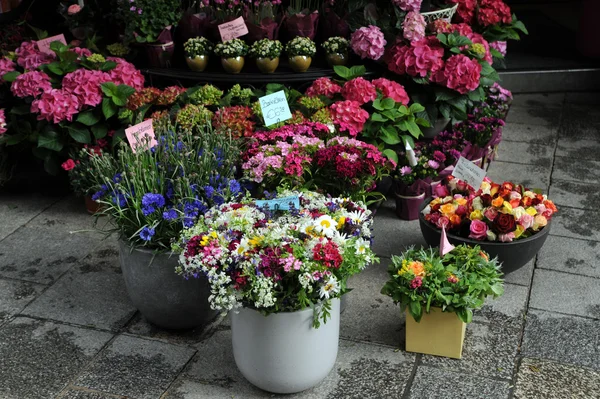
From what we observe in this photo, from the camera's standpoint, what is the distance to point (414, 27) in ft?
14.9

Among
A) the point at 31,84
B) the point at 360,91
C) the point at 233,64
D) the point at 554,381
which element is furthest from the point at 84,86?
the point at 554,381

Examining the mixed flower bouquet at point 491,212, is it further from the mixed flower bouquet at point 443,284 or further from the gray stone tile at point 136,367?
the gray stone tile at point 136,367

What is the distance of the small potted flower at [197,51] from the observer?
4652 millimetres

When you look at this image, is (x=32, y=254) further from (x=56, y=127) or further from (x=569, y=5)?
(x=569, y=5)

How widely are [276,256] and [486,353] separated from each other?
1.18m

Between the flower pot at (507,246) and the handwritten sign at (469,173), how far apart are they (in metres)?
0.37

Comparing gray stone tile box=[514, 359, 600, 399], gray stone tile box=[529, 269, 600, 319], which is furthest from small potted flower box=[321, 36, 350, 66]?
gray stone tile box=[514, 359, 600, 399]

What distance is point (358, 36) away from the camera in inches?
181

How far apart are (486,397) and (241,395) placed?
0.99m

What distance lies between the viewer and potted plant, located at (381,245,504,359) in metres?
3.13

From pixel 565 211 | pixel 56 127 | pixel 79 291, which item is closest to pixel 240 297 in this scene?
pixel 79 291

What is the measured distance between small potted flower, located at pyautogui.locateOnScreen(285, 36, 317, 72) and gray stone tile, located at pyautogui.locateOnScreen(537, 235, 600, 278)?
5.79ft

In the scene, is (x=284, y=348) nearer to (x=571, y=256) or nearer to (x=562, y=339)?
(x=562, y=339)

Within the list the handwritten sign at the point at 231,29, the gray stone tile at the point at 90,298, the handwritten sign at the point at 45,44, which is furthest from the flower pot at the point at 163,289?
the handwritten sign at the point at 45,44
